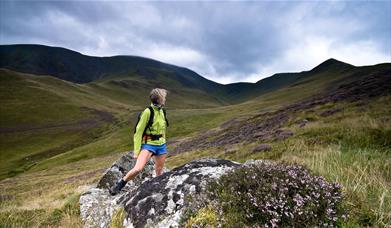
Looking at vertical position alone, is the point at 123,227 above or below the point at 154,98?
below

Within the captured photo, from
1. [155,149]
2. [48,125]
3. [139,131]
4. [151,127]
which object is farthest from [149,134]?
[48,125]

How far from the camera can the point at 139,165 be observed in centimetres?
739

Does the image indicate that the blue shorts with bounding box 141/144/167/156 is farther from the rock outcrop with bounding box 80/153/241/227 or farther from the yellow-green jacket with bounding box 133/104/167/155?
the rock outcrop with bounding box 80/153/241/227

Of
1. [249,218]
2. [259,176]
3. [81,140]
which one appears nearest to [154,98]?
[259,176]

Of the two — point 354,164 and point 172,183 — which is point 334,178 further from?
point 172,183

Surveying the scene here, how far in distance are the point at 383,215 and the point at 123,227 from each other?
4301mm

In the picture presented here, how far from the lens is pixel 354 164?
543 cm

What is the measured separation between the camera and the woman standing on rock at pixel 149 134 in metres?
7.48

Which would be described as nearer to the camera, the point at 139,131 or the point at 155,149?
the point at 139,131

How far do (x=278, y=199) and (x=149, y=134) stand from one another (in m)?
4.70

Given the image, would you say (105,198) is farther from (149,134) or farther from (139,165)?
(149,134)

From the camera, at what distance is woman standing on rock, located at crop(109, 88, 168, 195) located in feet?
24.5

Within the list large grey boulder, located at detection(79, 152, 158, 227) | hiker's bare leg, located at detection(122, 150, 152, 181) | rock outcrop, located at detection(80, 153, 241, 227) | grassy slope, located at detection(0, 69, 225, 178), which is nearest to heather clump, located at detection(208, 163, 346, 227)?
rock outcrop, located at detection(80, 153, 241, 227)

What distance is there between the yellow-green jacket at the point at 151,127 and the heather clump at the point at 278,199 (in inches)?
137
